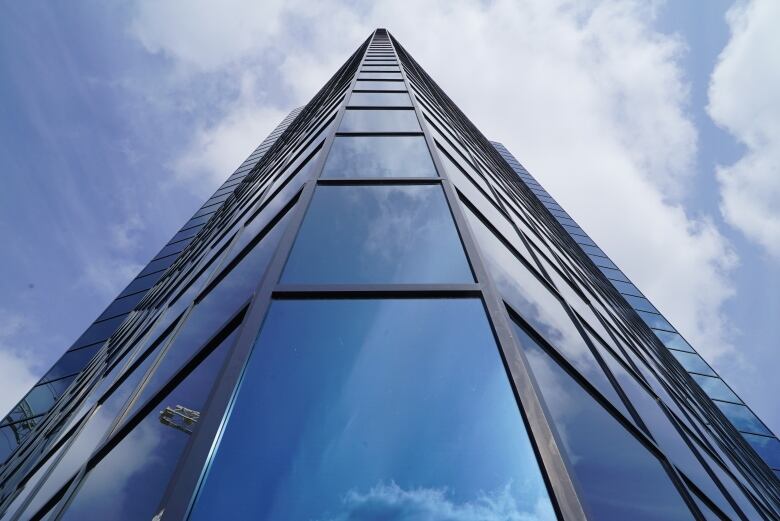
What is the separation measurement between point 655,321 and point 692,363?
289cm

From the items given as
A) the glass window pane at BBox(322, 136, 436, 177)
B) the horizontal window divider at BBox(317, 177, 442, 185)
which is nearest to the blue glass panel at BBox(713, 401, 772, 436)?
the glass window pane at BBox(322, 136, 436, 177)

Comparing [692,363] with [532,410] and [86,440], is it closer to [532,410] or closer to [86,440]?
[532,410]

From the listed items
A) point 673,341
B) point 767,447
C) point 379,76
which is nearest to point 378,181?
point 379,76

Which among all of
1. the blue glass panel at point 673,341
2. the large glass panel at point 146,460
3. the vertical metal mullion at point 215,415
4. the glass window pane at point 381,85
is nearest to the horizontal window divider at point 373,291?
the vertical metal mullion at point 215,415

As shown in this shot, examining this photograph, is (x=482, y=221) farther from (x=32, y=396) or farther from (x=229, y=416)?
(x=32, y=396)

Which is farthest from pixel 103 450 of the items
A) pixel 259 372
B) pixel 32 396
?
pixel 32 396

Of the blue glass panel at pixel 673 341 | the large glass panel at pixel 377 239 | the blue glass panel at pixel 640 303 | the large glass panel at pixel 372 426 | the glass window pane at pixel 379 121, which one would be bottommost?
the large glass panel at pixel 372 426

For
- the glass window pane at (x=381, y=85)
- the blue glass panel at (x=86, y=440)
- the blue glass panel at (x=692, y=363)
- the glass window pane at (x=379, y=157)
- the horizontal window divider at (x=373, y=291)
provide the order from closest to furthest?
the horizontal window divider at (x=373, y=291) < the blue glass panel at (x=86, y=440) < the glass window pane at (x=379, y=157) < the glass window pane at (x=381, y=85) < the blue glass panel at (x=692, y=363)

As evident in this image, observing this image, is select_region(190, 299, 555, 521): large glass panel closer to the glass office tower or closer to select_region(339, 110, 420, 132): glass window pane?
the glass office tower

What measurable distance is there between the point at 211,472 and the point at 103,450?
192cm

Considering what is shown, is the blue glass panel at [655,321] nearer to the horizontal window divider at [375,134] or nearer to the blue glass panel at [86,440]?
the horizontal window divider at [375,134]

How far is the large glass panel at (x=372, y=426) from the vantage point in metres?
1.92

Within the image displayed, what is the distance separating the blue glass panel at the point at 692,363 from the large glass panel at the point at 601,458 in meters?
16.9

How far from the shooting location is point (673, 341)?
1864cm
